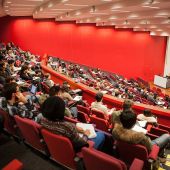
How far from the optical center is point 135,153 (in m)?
2.84

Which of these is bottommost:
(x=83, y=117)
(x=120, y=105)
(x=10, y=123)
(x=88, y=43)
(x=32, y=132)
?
(x=120, y=105)

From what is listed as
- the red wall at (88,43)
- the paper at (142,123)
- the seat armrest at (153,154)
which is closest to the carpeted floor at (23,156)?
the seat armrest at (153,154)

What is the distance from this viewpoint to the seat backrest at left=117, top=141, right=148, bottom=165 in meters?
2.77

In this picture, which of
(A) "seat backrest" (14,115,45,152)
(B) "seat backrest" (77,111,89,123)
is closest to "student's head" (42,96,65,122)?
(A) "seat backrest" (14,115,45,152)

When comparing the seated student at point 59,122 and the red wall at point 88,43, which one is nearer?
the seated student at point 59,122

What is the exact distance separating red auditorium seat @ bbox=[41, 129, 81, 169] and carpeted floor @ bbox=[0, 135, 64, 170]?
0.62 ft

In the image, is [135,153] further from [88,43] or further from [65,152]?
[88,43]

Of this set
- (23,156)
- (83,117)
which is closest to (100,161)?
(23,156)

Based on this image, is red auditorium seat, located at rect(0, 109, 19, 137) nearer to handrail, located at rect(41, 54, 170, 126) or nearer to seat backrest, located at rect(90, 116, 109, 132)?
seat backrest, located at rect(90, 116, 109, 132)

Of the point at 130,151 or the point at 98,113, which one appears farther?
the point at 98,113

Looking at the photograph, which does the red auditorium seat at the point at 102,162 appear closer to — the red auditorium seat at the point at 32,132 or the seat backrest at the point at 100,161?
the seat backrest at the point at 100,161

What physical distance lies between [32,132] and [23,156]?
1.41ft

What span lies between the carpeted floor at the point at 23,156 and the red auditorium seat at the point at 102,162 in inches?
26.6

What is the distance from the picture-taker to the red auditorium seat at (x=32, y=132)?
2.87 m
